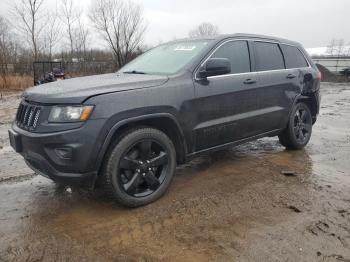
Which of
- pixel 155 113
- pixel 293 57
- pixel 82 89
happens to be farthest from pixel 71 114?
pixel 293 57

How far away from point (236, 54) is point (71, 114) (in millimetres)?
2395

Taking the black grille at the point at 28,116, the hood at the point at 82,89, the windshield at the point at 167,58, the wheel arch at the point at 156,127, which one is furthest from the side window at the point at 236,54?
the black grille at the point at 28,116

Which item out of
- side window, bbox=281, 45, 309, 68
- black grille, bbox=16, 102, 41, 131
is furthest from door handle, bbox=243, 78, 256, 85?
black grille, bbox=16, 102, 41, 131

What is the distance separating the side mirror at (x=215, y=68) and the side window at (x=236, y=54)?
1.26 feet

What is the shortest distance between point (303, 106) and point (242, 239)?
11.0ft

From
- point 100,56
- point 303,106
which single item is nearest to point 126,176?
point 303,106

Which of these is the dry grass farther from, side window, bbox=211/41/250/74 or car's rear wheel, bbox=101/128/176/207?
car's rear wheel, bbox=101/128/176/207

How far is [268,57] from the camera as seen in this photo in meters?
5.02

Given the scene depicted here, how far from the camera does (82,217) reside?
3443 mm

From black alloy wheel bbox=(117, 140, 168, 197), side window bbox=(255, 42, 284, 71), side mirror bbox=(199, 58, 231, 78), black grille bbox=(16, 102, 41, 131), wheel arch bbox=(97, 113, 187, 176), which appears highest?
side window bbox=(255, 42, 284, 71)

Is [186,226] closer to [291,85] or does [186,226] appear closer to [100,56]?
[291,85]

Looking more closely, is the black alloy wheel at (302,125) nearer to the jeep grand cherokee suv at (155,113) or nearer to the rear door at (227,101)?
the jeep grand cherokee suv at (155,113)

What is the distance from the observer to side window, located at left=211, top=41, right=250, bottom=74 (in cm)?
438

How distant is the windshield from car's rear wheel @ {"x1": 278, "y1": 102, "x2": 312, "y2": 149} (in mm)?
2029
